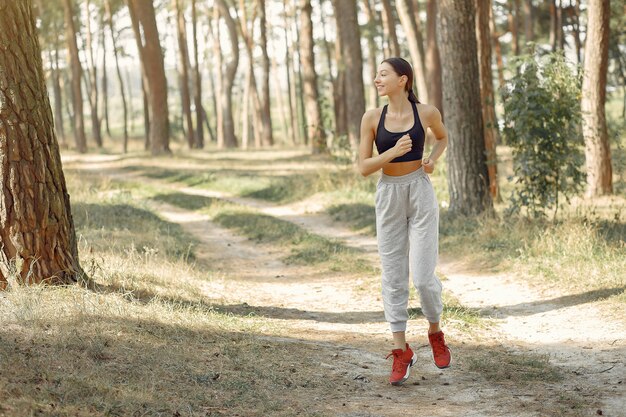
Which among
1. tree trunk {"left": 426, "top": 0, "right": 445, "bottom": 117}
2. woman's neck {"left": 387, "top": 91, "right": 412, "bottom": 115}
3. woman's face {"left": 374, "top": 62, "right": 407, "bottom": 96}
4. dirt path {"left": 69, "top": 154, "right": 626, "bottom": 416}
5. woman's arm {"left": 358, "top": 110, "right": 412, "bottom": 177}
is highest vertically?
tree trunk {"left": 426, "top": 0, "right": 445, "bottom": 117}

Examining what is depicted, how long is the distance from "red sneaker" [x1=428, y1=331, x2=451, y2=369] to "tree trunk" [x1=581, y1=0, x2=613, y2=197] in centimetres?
902

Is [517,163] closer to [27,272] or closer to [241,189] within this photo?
[27,272]

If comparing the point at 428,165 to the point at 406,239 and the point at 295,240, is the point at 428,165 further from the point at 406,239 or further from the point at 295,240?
the point at 295,240

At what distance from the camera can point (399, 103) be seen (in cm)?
581

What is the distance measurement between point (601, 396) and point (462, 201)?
27.1 ft

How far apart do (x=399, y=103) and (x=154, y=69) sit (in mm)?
26061

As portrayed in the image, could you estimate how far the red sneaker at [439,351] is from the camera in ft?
20.1

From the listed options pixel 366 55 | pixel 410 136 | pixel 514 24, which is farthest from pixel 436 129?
pixel 366 55

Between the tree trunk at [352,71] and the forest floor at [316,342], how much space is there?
9854 mm

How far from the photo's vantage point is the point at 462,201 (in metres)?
13.5

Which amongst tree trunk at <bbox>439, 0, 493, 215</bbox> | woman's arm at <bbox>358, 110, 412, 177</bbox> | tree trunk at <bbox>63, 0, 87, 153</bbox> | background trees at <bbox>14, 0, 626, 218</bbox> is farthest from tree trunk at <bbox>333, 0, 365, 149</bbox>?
tree trunk at <bbox>63, 0, 87, 153</bbox>

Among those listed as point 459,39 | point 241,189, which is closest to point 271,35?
point 241,189

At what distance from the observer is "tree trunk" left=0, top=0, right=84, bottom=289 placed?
277 inches

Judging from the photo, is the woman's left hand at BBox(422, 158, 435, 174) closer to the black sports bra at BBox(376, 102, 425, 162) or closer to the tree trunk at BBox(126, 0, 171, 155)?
the black sports bra at BBox(376, 102, 425, 162)
